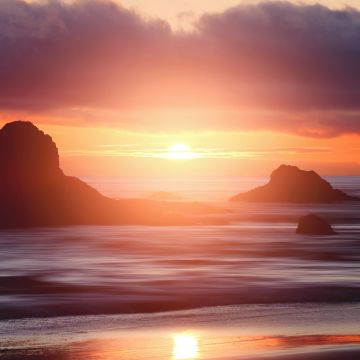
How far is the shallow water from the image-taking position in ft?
137

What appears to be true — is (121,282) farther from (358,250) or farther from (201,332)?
(358,250)

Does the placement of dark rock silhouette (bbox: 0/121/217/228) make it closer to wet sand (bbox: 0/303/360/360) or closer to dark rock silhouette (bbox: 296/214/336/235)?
dark rock silhouette (bbox: 296/214/336/235)

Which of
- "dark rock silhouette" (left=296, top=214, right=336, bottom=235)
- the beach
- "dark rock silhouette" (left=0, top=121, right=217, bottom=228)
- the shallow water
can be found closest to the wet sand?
the beach

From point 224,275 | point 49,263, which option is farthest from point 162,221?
point 224,275

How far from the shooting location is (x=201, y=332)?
31719 mm

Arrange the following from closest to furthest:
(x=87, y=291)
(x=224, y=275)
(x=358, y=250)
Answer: (x=87, y=291), (x=224, y=275), (x=358, y=250)

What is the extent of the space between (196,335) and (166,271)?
89.6ft

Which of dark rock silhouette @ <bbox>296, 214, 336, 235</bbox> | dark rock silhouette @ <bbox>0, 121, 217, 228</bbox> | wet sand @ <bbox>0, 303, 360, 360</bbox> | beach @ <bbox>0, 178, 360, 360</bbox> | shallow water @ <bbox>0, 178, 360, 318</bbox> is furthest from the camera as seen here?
dark rock silhouette @ <bbox>0, 121, 217, 228</bbox>

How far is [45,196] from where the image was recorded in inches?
5413

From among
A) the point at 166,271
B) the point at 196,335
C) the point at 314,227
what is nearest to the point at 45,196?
the point at 314,227

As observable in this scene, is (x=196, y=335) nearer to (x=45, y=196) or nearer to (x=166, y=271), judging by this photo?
(x=166, y=271)

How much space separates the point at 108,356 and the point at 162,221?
11065 cm

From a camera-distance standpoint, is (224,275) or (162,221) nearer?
(224,275)

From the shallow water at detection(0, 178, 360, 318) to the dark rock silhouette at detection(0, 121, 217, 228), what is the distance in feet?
89.5
